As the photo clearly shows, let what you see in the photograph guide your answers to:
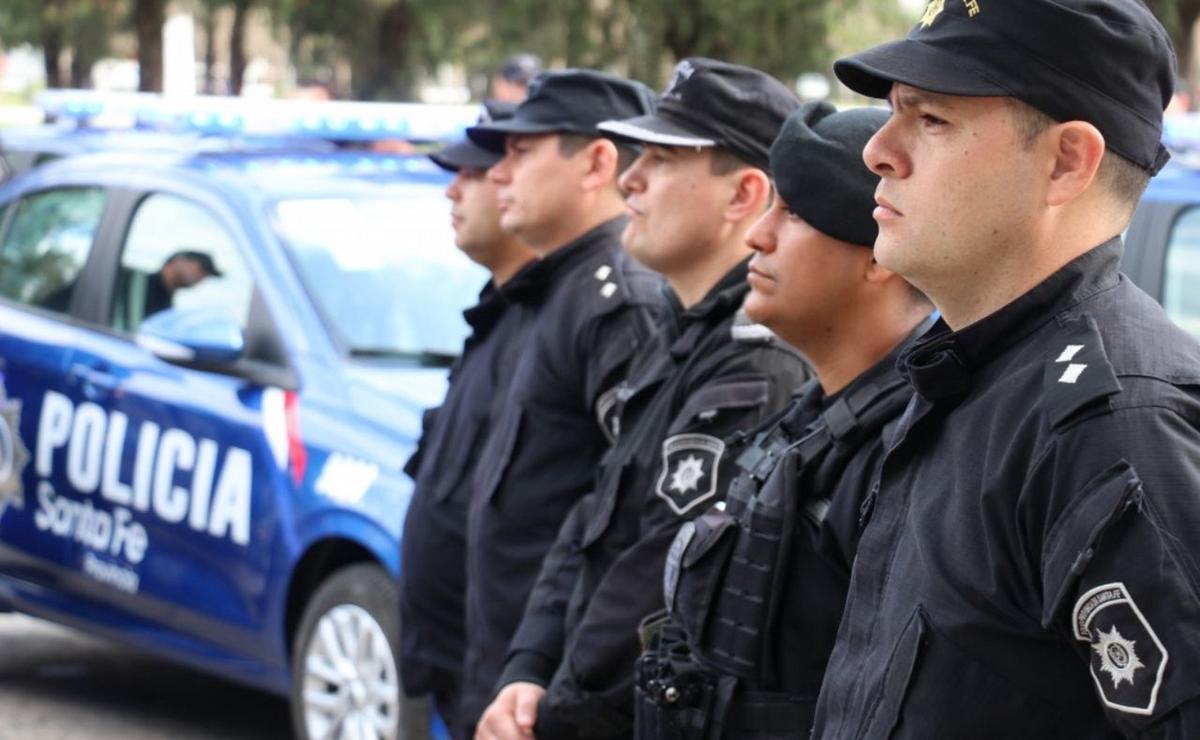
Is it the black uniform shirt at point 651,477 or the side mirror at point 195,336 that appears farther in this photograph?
the side mirror at point 195,336

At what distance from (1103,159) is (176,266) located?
4478 millimetres

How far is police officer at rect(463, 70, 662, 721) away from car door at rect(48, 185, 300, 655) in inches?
54.4

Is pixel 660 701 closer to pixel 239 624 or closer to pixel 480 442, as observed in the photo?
pixel 480 442

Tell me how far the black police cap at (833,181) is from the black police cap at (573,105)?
1.37 metres

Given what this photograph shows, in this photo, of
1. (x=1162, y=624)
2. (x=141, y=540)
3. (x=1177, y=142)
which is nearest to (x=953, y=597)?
(x=1162, y=624)

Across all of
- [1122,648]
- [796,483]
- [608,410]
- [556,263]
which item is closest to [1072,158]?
[1122,648]

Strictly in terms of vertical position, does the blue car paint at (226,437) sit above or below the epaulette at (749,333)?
below

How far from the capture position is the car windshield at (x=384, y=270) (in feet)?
18.0

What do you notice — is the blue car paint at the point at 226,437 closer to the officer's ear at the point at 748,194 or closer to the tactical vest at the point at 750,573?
the officer's ear at the point at 748,194

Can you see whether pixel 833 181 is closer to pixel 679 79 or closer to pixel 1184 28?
pixel 679 79

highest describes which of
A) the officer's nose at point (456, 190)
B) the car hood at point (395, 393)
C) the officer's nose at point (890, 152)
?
the officer's nose at point (890, 152)

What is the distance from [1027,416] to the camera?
6.07ft

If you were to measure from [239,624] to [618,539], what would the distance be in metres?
2.36

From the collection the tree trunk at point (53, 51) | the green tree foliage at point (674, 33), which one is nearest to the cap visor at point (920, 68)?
the green tree foliage at point (674, 33)
